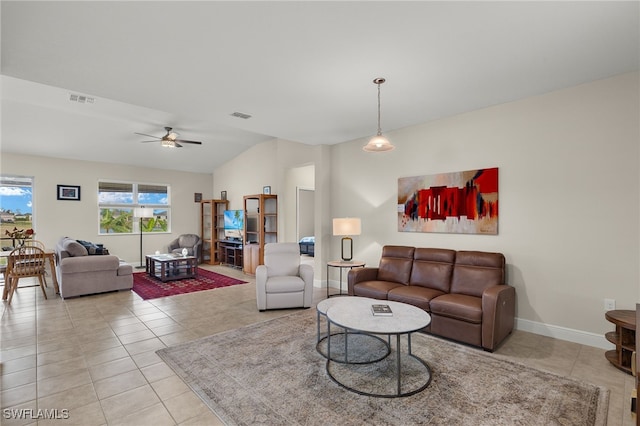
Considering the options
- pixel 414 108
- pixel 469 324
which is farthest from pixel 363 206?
pixel 469 324

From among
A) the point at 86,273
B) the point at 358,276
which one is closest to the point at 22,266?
the point at 86,273

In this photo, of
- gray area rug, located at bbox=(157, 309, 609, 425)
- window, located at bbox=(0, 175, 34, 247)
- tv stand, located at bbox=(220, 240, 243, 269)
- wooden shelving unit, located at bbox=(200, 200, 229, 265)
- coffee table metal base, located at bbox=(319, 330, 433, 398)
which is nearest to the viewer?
gray area rug, located at bbox=(157, 309, 609, 425)

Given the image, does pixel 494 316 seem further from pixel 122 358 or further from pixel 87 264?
pixel 87 264

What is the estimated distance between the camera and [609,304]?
3.09 metres

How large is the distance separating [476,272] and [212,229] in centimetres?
706

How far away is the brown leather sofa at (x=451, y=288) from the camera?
3.07m

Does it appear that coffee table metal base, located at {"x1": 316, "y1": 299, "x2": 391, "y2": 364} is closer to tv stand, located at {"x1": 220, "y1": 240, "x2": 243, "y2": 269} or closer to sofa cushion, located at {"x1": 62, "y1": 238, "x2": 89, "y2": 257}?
sofa cushion, located at {"x1": 62, "y1": 238, "x2": 89, "y2": 257}

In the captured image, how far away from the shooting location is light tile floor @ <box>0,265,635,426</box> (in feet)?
7.06

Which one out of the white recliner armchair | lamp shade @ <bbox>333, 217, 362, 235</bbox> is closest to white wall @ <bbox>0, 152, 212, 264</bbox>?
the white recliner armchair

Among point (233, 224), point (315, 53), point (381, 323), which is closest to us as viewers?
point (381, 323)

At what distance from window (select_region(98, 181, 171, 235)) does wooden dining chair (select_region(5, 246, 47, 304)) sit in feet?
9.13

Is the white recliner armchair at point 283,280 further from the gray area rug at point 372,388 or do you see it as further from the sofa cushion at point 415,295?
the sofa cushion at point 415,295

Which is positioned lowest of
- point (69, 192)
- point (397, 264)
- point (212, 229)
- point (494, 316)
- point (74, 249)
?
point (494, 316)

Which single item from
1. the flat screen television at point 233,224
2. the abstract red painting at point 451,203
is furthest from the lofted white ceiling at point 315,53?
the flat screen television at point 233,224
